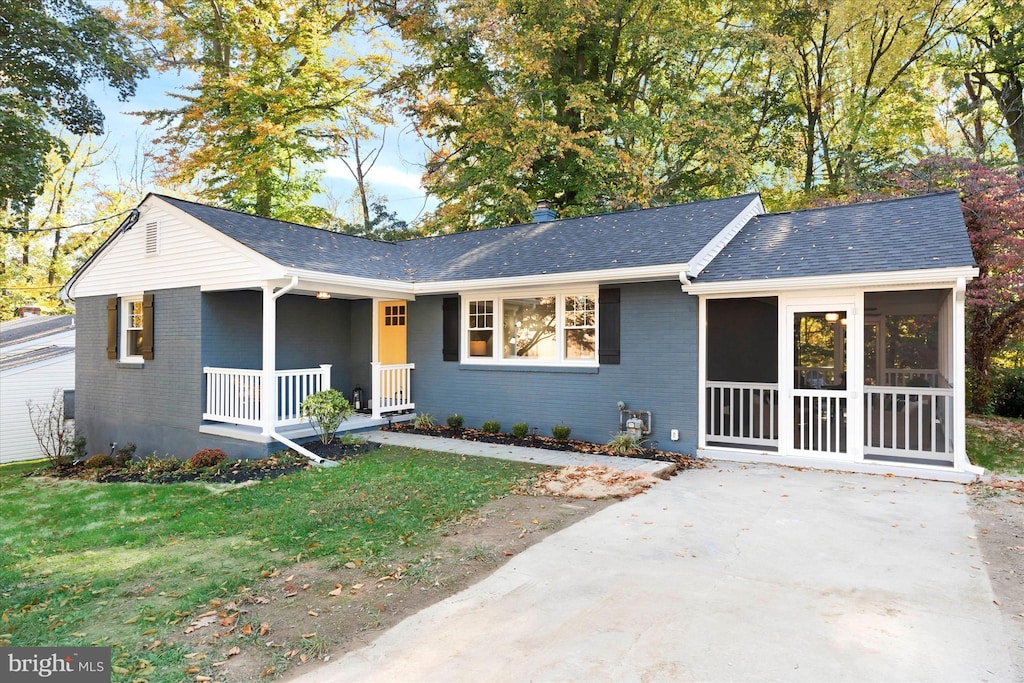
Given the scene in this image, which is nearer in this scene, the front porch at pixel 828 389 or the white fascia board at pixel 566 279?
the front porch at pixel 828 389

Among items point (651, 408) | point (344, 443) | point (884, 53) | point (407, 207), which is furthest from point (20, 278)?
point (884, 53)

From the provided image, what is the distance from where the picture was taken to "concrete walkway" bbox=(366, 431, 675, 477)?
774 cm

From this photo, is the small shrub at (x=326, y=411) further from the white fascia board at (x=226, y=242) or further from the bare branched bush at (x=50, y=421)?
the bare branched bush at (x=50, y=421)

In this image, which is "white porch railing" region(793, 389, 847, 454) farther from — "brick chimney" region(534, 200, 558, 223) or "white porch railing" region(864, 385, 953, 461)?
"brick chimney" region(534, 200, 558, 223)

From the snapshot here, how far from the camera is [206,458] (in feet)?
29.6

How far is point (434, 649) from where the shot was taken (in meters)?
3.18

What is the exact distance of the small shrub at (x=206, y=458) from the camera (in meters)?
8.96

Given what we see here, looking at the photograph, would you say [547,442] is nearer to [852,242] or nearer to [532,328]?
[532,328]

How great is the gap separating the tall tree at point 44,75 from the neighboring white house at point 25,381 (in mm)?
4367

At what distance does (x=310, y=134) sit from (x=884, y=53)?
20.5 metres

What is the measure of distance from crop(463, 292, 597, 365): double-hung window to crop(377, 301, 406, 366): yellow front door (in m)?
1.76

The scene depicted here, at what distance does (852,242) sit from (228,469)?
9818 mm

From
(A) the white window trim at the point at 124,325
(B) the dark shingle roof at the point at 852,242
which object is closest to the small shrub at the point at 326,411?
(A) the white window trim at the point at 124,325

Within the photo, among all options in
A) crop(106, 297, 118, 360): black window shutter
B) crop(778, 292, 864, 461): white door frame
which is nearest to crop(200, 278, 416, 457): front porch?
crop(106, 297, 118, 360): black window shutter
